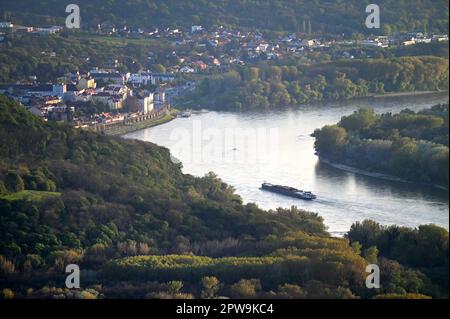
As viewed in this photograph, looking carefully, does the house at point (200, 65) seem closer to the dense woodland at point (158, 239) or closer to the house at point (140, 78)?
the house at point (140, 78)

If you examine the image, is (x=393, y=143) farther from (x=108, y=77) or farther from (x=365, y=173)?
(x=108, y=77)

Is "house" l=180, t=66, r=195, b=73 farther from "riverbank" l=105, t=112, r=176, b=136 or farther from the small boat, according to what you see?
the small boat

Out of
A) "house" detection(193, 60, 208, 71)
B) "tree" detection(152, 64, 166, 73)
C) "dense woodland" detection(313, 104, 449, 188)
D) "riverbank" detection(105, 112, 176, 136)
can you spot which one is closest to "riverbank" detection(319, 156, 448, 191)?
"dense woodland" detection(313, 104, 449, 188)

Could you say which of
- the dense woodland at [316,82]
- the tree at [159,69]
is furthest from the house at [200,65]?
the dense woodland at [316,82]

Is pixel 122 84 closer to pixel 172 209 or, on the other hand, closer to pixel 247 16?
pixel 247 16

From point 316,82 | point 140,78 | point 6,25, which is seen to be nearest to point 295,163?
point 316,82

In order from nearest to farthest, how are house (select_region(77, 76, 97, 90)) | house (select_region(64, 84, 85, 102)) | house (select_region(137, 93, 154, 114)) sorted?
house (select_region(137, 93, 154, 114)) → house (select_region(64, 84, 85, 102)) → house (select_region(77, 76, 97, 90))
